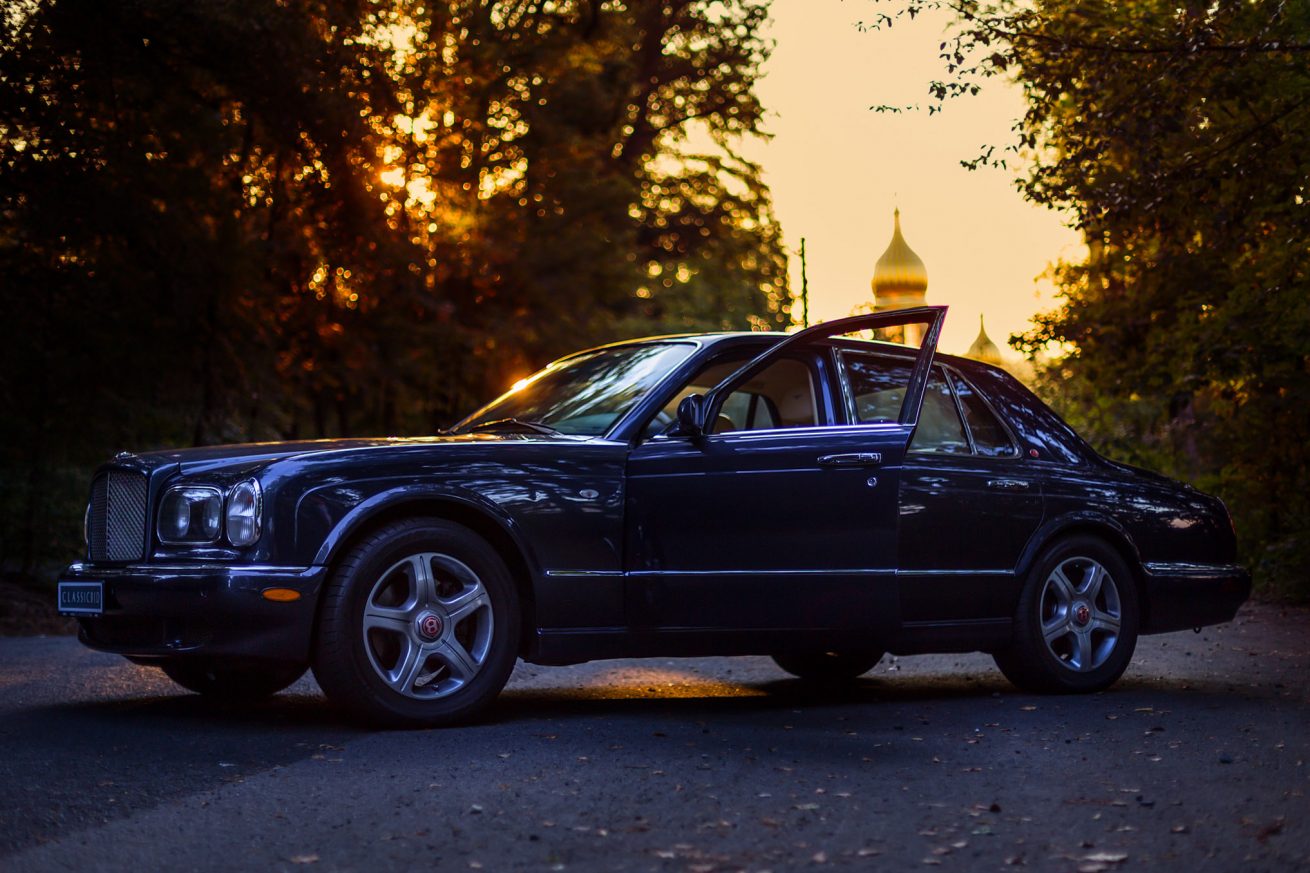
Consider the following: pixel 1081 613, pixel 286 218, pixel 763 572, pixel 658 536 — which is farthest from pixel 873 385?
pixel 286 218

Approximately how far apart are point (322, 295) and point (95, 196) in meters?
7.05

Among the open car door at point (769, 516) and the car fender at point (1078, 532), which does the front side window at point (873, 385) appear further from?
the car fender at point (1078, 532)

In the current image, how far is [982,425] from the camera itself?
28.3 ft

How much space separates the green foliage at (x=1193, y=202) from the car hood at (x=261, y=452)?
5.12 meters

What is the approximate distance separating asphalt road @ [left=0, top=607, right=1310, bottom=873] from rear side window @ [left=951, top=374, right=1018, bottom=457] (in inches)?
48.2

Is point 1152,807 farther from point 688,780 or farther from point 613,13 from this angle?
point 613,13

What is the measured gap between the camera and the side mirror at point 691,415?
708 cm

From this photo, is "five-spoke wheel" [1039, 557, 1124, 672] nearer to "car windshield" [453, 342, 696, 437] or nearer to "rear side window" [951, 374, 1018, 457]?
"rear side window" [951, 374, 1018, 457]

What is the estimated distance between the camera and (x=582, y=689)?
903 centimetres

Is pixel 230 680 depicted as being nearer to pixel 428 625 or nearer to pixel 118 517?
pixel 118 517

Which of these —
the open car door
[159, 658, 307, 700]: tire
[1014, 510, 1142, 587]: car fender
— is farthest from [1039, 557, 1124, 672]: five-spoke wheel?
[159, 658, 307, 700]: tire

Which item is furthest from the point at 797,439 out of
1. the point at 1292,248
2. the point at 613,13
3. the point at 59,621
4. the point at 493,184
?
the point at 613,13

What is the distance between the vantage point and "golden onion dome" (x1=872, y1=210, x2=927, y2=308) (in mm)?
55094

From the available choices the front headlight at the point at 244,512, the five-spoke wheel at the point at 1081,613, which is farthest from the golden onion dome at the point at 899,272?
the front headlight at the point at 244,512
